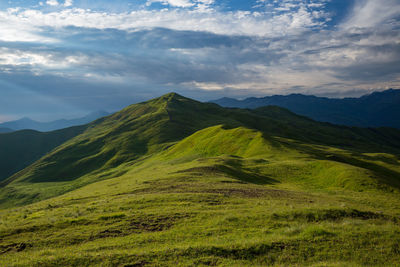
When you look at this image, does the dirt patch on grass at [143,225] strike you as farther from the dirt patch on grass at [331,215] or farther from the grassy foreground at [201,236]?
the dirt patch on grass at [331,215]

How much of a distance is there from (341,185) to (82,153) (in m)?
201

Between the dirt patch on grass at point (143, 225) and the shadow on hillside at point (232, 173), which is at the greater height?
the dirt patch on grass at point (143, 225)

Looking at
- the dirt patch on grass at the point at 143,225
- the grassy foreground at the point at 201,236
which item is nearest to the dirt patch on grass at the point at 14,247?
the grassy foreground at the point at 201,236

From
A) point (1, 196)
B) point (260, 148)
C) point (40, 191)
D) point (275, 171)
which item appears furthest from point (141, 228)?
point (1, 196)

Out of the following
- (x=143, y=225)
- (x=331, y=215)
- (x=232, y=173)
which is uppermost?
(x=143, y=225)

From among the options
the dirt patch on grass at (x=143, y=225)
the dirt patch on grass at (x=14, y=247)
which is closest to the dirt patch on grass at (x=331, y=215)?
the dirt patch on grass at (x=143, y=225)

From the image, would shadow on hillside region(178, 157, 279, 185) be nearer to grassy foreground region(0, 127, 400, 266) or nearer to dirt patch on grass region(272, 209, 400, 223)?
grassy foreground region(0, 127, 400, 266)

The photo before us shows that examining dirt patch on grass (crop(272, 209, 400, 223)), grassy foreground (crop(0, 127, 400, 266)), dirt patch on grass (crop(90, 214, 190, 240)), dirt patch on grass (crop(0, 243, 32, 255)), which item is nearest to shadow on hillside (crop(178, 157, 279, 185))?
grassy foreground (crop(0, 127, 400, 266))

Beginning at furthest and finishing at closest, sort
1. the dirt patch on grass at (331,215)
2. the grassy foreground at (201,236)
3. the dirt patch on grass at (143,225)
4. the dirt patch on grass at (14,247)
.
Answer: the dirt patch on grass at (331,215), the dirt patch on grass at (143,225), the dirt patch on grass at (14,247), the grassy foreground at (201,236)

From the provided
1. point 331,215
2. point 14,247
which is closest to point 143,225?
point 14,247

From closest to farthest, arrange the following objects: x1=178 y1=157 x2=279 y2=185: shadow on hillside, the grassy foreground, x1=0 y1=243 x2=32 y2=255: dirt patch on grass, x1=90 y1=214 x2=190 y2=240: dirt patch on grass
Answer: the grassy foreground → x1=0 y1=243 x2=32 y2=255: dirt patch on grass → x1=90 y1=214 x2=190 y2=240: dirt patch on grass → x1=178 y1=157 x2=279 y2=185: shadow on hillside

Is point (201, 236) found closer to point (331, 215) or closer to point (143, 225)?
point (143, 225)

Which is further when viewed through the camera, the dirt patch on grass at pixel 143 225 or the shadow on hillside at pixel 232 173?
the shadow on hillside at pixel 232 173

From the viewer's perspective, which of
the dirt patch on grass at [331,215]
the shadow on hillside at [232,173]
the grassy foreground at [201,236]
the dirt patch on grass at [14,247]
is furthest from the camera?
the shadow on hillside at [232,173]
